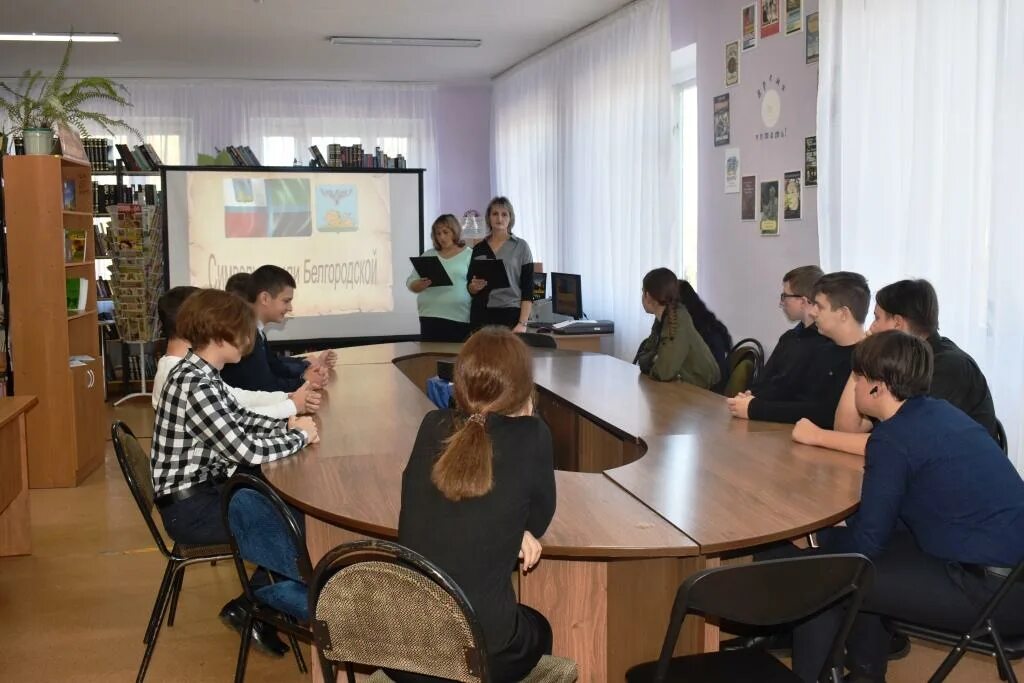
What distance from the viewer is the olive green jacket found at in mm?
4215

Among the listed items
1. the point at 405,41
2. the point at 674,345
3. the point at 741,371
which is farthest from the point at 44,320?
the point at 405,41

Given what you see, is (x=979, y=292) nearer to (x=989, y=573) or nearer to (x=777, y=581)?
(x=989, y=573)

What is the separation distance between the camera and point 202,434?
2857 mm

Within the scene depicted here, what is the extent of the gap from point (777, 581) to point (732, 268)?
4026 mm

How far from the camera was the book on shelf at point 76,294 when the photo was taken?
220 inches

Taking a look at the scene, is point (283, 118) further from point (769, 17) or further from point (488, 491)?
point (488, 491)

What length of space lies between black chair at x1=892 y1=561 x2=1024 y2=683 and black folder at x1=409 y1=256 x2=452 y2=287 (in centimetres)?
392

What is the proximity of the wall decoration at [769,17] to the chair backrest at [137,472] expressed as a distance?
3745mm

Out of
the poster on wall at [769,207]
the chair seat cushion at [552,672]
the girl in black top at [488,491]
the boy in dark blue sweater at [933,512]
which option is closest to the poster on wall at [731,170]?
the poster on wall at [769,207]

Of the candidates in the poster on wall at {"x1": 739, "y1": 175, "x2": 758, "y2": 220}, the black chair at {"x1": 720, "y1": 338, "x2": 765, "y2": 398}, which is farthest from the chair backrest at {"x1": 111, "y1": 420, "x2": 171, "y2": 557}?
the poster on wall at {"x1": 739, "y1": 175, "x2": 758, "y2": 220}

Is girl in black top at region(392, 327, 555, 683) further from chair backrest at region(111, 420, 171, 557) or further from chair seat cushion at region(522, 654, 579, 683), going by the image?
chair backrest at region(111, 420, 171, 557)

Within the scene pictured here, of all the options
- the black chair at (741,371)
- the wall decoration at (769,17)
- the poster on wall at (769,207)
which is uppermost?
the wall decoration at (769,17)

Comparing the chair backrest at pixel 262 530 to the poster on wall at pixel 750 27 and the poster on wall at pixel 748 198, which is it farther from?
the poster on wall at pixel 750 27

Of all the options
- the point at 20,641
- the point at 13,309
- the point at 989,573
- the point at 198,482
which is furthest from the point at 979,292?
the point at 13,309
